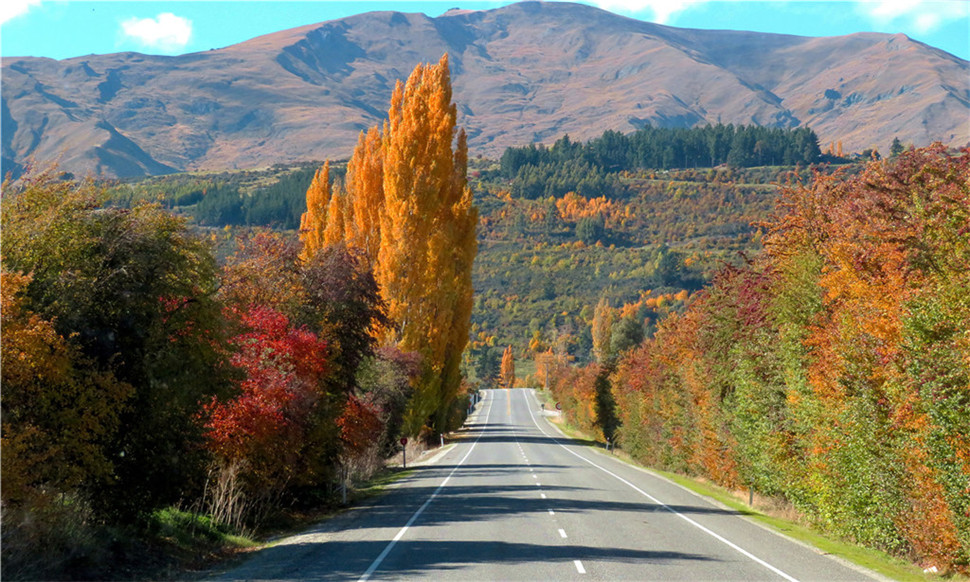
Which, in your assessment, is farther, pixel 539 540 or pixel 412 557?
pixel 539 540

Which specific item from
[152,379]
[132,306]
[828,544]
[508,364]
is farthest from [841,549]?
[508,364]

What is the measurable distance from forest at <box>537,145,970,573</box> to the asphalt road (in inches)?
64.5

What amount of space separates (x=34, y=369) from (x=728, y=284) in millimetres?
24463

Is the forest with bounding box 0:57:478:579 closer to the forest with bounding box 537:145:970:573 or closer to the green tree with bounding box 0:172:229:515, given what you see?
the green tree with bounding box 0:172:229:515

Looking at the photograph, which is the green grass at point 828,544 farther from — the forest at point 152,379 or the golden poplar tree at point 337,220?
the golden poplar tree at point 337,220

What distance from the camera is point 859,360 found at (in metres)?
18.2

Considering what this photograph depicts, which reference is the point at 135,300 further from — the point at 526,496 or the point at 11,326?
the point at 526,496

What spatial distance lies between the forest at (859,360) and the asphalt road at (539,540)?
5.37ft

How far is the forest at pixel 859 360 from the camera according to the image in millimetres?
15148

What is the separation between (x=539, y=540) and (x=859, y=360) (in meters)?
7.34

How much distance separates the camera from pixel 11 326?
12086mm

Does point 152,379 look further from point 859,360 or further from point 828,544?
point 828,544

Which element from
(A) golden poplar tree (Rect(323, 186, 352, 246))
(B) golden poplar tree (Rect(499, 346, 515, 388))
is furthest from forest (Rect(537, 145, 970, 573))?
(B) golden poplar tree (Rect(499, 346, 515, 388))

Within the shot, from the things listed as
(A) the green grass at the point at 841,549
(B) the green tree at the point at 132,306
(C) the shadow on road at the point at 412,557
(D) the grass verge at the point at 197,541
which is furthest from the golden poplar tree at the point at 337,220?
(C) the shadow on road at the point at 412,557
